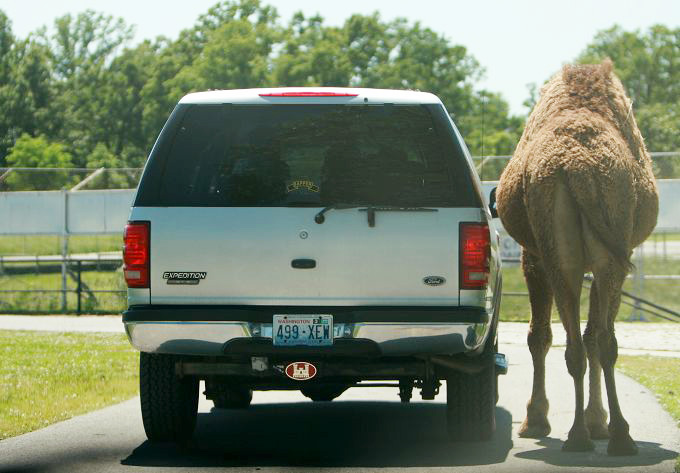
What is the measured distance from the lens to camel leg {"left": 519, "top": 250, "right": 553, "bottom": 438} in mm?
9570

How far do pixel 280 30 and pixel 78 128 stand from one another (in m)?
15.3

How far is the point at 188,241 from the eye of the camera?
7676 millimetres

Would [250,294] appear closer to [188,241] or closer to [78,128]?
[188,241]

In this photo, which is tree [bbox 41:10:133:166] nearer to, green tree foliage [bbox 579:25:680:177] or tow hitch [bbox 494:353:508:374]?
green tree foliage [bbox 579:25:680:177]

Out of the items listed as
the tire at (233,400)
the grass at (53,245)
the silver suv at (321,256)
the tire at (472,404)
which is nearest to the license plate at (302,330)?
the silver suv at (321,256)

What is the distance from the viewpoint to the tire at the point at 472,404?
8.30m

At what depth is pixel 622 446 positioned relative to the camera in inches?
320

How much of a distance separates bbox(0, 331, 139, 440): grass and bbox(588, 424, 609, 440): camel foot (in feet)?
12.8

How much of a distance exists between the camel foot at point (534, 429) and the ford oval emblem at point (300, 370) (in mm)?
2133

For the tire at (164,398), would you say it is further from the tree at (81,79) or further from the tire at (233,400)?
the tree at (81,79)

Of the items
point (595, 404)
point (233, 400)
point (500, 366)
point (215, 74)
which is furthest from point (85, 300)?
point (215, 74)

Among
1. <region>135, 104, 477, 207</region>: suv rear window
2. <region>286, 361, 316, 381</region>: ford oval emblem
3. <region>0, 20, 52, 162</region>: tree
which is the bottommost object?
<region>286, 361, 316, 381</region>: ford oval emblem

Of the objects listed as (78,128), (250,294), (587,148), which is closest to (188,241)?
(250,294)

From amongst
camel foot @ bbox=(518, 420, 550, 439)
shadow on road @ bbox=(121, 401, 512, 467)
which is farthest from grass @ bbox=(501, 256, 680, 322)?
camel foot @ bbox=(518, 420, 550, 439)
